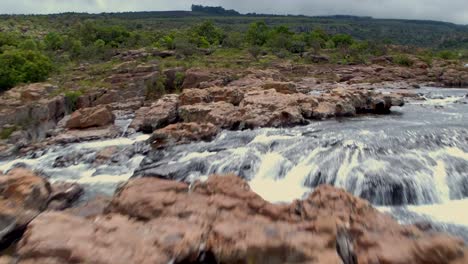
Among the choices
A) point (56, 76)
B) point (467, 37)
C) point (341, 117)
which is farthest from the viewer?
point (467, 37)

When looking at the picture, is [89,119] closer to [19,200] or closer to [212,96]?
[212,96]

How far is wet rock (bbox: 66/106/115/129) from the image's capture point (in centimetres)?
2378

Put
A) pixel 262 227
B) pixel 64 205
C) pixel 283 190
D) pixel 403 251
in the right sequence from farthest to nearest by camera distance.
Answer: pixel 283 190 < pixel 64 205 < pixel 262 227 < pixel 403 251

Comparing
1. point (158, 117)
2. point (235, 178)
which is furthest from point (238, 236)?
point (158, 117)

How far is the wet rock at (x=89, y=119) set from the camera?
23.8 metres

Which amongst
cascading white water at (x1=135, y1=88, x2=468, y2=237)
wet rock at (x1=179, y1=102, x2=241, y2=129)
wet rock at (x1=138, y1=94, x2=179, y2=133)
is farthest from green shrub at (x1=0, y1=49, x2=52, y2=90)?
cascading white water at (x1=135, y1=88, x2=468, y2=237)

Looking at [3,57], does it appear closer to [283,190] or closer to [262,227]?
[283,190]

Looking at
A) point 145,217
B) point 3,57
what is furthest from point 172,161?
point 3,57

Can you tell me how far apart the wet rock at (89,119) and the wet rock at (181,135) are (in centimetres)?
643

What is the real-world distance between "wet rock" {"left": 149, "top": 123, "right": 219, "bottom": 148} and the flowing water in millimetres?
567

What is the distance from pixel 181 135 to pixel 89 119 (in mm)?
7889

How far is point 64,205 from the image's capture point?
1181 centimetres

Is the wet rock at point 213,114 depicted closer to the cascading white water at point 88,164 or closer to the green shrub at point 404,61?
the cascading white water at point 88,164

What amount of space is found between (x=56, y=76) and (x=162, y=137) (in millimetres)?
26789
